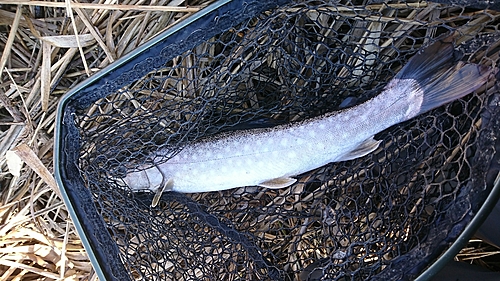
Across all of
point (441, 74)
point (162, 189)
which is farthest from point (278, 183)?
point (441, 74)

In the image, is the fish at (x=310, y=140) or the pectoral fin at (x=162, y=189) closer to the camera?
the fish at (x=310, y=140)

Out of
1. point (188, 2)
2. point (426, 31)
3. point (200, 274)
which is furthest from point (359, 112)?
point (200, 274)

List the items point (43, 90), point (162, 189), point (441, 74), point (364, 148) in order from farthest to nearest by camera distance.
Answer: point (43, 90)
point (162, 189)
point (364, 148)
point (441, 74)

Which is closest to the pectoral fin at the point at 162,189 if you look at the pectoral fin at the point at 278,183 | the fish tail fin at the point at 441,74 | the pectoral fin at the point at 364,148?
the pectoral fin at the point at 278,183

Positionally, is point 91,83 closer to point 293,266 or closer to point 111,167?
point 111,167

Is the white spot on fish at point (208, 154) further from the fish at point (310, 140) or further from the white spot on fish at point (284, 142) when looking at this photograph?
the white spot on fish at point (284, 142)

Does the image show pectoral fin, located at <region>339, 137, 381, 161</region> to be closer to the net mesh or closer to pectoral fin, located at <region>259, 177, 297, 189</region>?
the net mesh

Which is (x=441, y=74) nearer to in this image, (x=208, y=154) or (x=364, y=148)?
(x=364, y=148)
